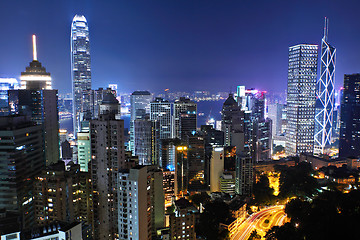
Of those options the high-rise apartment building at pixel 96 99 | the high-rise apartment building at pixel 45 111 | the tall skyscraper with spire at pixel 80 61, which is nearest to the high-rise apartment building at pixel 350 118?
the high-rise apartment building at pixel 45 111

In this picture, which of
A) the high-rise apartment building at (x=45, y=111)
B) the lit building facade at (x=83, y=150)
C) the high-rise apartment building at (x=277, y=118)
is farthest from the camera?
the high-rise apartment building at (x=277, y=118)

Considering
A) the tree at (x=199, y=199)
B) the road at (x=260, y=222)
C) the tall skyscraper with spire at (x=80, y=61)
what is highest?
the tall skyscraper with spire at (x=80, y=61)

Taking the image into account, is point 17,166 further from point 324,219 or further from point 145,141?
point 324,219

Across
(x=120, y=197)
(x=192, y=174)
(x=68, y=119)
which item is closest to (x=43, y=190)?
(x=120, y=197)

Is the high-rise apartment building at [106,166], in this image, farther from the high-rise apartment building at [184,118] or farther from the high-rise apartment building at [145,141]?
the high-rise apartment building at [184,118]

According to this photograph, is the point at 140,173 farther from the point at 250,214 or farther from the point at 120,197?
the point at 250,214

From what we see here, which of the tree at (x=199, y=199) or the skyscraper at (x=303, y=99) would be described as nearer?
the tree at (x=199, y=199)
